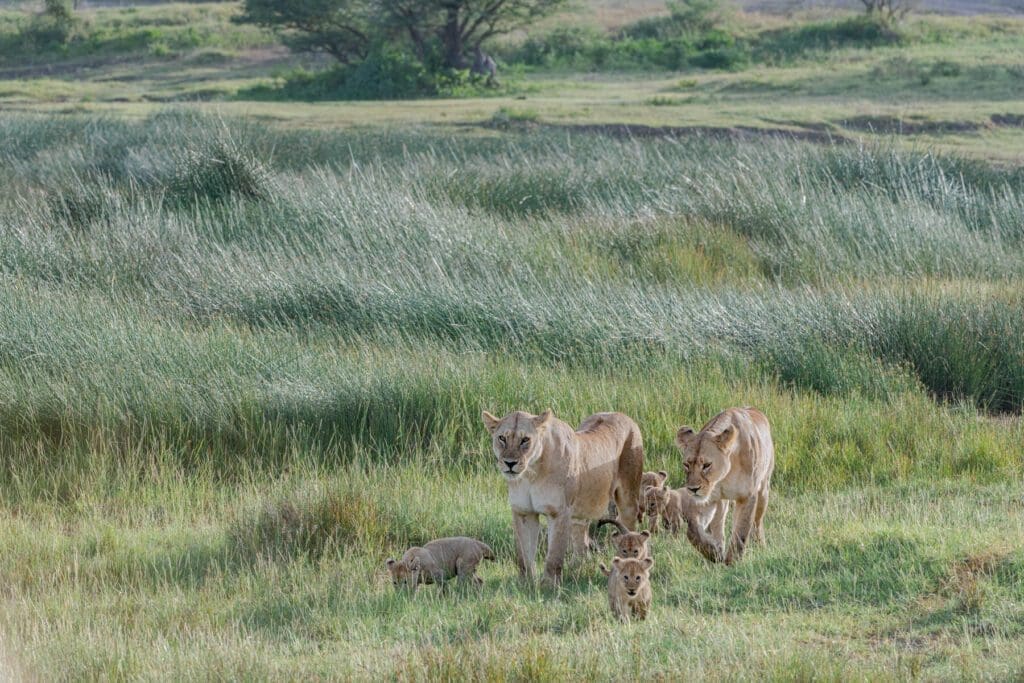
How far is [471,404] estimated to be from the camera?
9.68 meters

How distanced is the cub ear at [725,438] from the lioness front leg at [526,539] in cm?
100

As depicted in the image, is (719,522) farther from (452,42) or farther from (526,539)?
(452,42)

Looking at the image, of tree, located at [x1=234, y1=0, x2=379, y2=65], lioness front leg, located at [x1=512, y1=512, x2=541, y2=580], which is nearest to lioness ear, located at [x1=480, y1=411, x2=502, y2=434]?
lioness front leg, located at [x1=512, y1=512, x2=541, y2=580]

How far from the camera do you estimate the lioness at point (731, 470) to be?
21.9ft

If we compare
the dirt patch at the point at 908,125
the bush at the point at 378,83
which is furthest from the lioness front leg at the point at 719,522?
the bush at the point at 378,83

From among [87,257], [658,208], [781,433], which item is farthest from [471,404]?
[658,208]

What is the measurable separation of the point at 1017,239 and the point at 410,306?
7.75m

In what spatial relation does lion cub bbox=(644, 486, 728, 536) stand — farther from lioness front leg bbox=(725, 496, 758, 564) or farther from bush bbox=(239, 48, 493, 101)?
bush bbox=(239, 48, 493, 101)

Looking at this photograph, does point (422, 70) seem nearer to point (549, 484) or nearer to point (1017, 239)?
point (1017, 239)

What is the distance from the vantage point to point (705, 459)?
6641mm

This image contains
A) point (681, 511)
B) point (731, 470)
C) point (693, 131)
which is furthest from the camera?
point (693, 131)

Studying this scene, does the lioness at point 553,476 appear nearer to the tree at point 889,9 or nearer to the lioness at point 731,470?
the lioness at point 731,470

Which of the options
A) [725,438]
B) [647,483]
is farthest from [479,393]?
[725,438]

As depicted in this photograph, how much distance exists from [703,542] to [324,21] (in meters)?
41.8
